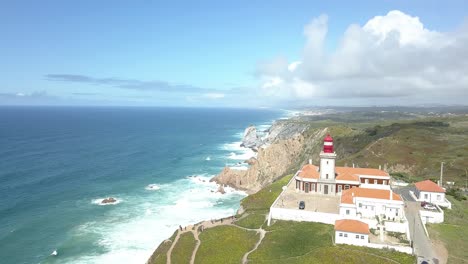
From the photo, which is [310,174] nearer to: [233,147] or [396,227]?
Result: [396,227]

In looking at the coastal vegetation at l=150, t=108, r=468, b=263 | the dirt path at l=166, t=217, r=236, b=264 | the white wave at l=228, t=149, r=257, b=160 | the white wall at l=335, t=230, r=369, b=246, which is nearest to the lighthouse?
the coastal vegetation at l=150, t=108, r=468, b=263

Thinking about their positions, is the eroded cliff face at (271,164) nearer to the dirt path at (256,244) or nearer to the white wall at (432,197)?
the dirt path at (256,244)

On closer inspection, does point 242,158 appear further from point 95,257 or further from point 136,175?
point 95,257

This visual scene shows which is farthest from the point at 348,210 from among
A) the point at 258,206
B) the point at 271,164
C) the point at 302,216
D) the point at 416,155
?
the point at 271,164

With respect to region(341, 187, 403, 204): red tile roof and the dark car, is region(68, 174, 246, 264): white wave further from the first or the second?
region(341, 187, 403, 204): red tile roof

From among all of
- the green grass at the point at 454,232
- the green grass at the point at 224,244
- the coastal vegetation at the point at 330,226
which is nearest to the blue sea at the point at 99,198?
the coastal vegetation at the point at 330,226
